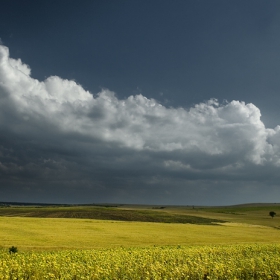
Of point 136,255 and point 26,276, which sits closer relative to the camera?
point 26,276

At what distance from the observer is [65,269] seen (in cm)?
1862

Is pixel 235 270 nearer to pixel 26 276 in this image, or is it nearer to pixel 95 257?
pixel 95 257

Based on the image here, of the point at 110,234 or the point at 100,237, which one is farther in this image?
the point at 110,234

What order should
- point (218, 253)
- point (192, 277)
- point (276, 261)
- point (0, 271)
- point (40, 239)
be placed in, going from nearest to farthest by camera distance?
point (0, 271) < point (192, 277) < point (276, 261) < point (218, 253) < point (40, 239)

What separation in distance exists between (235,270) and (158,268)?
190 inches

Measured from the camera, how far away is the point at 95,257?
24094 millimetres

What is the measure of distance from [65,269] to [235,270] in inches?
415

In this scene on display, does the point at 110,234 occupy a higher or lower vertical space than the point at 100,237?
lower

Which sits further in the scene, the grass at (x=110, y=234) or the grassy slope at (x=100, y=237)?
the grass at (x=110, y=234)

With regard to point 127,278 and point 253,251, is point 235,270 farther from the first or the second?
point 253,251

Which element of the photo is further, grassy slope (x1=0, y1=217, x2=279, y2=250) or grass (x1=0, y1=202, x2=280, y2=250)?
grass (x1=0, y1=202, x2=280, y2=250)

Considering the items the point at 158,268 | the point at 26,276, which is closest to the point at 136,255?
the point at 158,268

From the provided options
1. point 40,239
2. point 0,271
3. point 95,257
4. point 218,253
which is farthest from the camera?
point 40,239

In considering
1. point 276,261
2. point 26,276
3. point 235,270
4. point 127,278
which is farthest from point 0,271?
point 276,261
